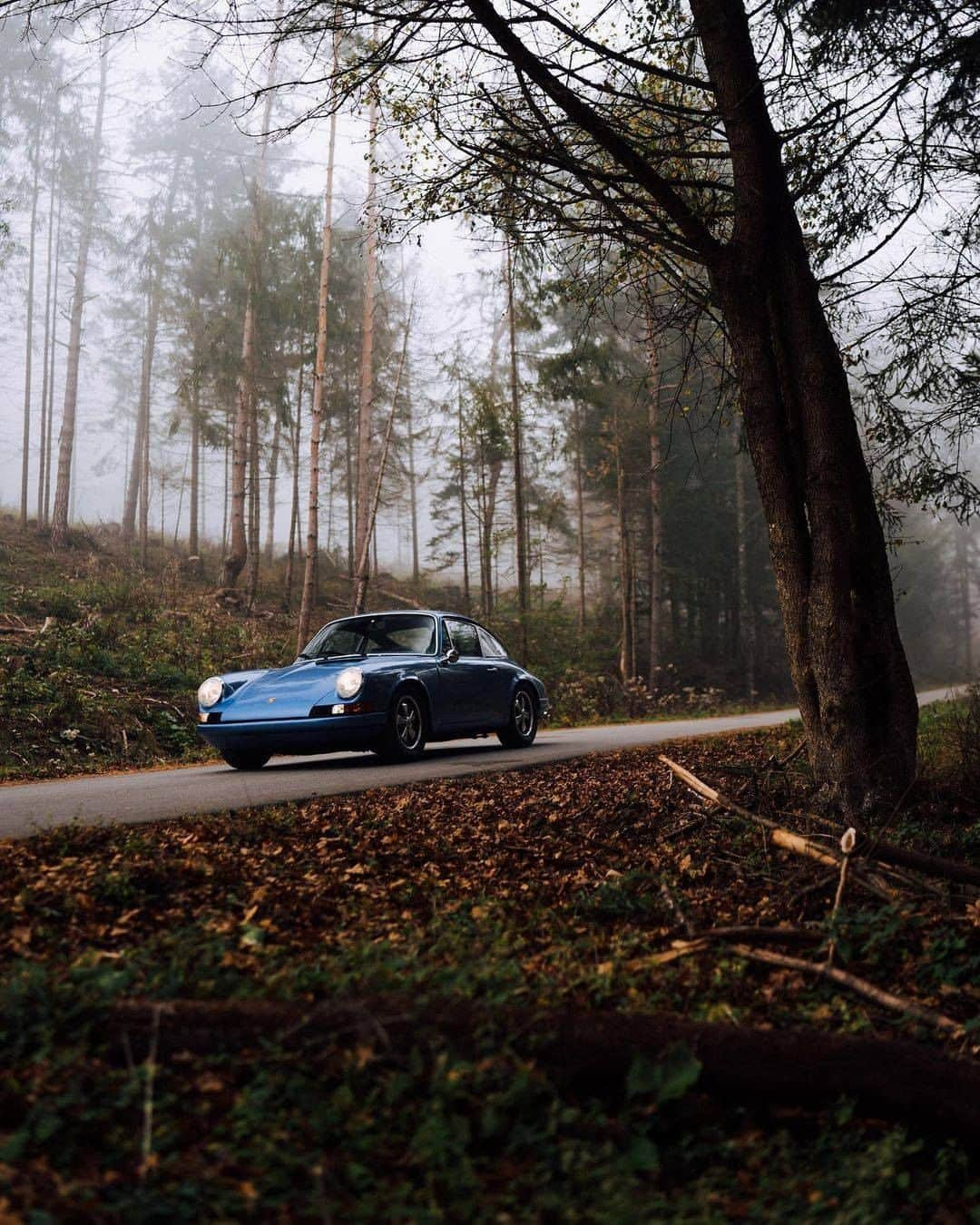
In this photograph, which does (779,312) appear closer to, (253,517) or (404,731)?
(404,731)

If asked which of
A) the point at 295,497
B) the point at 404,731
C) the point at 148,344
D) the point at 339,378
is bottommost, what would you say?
the point at 404,731

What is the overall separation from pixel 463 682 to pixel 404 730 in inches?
49.1

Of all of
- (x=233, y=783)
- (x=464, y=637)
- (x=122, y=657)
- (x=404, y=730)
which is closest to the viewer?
(x=233, y=783)

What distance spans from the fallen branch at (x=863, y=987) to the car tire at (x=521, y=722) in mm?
8850

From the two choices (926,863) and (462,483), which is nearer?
(926,863)

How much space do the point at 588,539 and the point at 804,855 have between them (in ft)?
114

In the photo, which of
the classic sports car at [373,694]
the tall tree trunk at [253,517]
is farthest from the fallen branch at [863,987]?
the tall tree trunk at [253,517]

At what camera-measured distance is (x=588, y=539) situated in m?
40.8

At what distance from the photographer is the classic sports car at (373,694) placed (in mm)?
10773

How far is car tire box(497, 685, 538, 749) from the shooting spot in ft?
45.3

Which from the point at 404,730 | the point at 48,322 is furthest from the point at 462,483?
the point at 404,730

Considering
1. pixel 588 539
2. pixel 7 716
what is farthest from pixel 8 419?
pixel 7 716

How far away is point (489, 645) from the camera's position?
13711 mm

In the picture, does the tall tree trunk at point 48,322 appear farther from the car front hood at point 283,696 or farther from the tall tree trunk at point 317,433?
the car front hood at point 283,696
